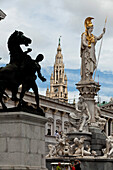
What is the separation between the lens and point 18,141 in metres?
14.4

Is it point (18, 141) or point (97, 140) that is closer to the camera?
point (18, 141)

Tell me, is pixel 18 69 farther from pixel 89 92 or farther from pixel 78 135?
pixel 89 92

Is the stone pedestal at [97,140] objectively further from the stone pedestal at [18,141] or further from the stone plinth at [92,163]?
the stone pedestal at [18,141]

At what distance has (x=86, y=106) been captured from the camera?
2930cm

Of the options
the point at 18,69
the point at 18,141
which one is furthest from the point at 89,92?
the point at 18,141

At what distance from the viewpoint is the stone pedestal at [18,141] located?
1438 cm

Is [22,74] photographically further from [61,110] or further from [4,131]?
Result: [61,110]

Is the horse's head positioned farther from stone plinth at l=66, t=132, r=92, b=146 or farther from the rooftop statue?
the rooftop statue

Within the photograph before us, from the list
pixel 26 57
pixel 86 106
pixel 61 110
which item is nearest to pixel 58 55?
pixel 61 110

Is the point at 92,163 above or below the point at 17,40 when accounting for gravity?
below

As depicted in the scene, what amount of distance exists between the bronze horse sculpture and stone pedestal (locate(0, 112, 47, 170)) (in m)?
0.70

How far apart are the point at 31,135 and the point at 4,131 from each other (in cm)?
93

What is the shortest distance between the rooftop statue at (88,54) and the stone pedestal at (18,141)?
1550 centimetres

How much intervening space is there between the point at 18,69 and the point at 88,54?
1531 centimetres
